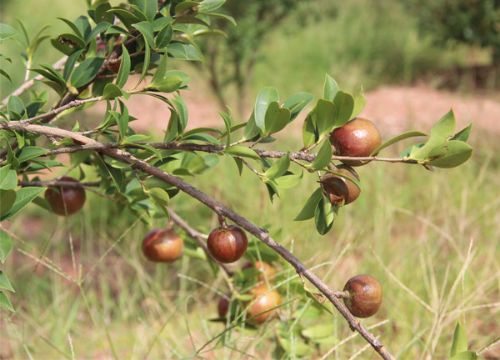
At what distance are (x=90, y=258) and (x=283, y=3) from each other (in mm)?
1942

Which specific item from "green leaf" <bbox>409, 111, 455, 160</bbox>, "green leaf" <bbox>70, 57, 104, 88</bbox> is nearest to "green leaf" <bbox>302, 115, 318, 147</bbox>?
"green leaf" <bbox>409, 111, 455, 160</bbox>

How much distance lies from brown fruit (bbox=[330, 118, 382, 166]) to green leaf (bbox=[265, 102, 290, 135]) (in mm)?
67

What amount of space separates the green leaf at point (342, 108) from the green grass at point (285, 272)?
492 mm

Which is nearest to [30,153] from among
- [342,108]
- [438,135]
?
[342,108]

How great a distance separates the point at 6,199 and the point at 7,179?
82 millimetres

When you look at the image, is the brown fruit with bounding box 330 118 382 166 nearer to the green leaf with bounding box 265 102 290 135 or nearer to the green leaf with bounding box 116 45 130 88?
the green leaf with bounding box 265 102 290 135

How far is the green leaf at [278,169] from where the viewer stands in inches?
35.1

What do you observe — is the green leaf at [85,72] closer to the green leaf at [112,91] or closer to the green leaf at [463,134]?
the green leaf at [112,91]

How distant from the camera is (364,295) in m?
0.91

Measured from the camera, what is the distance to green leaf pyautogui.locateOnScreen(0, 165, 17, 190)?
0.87 meters

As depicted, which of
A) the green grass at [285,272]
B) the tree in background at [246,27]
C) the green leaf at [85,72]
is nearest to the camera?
the green leaf at [85,72]

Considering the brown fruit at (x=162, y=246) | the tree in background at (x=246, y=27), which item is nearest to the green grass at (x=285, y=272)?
the brown fruit at (x=162, y=246)

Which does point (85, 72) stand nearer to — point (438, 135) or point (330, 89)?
point (330, 89)

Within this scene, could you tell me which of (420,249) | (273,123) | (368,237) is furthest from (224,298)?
(368,237)
